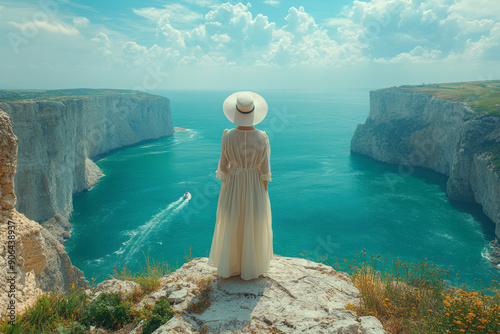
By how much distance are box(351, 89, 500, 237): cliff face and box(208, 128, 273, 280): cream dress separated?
4125 cm

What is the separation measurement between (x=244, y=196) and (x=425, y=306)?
12.5ft

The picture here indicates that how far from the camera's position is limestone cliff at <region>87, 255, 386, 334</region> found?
16.3 ft

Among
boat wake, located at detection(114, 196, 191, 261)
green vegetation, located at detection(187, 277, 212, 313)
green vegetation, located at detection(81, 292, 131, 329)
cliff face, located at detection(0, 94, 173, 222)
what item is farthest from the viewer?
boat wake, located at detection(114, 196, 191, 261)

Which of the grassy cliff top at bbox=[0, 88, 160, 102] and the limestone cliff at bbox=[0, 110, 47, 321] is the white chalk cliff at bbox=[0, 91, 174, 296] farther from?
the grassy cliff top at bbox=[0, 88, 160, 102]

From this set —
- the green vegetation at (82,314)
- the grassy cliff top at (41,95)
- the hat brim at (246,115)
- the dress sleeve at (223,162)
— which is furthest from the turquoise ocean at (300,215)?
the grassy cliff top at (41,95)

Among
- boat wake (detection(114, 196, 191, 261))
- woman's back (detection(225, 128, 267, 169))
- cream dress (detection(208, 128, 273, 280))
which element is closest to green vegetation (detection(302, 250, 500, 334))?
cream dress (detection(208, 128, 273, 280))

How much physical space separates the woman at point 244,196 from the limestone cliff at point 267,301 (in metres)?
0.45

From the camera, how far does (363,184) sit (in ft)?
189

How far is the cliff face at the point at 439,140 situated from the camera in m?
44.5

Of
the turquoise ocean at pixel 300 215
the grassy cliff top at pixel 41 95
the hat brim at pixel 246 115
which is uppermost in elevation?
the grassy cliff top at pixel 41 95

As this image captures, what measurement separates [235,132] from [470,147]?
176 feet

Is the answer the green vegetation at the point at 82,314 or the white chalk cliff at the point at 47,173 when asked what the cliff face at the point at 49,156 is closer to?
the white chalk cliff at the point at 47,173

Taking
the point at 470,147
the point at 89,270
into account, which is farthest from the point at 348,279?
the point at 470,147

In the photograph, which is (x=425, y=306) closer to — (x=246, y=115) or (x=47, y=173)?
(x=246, y=115)
